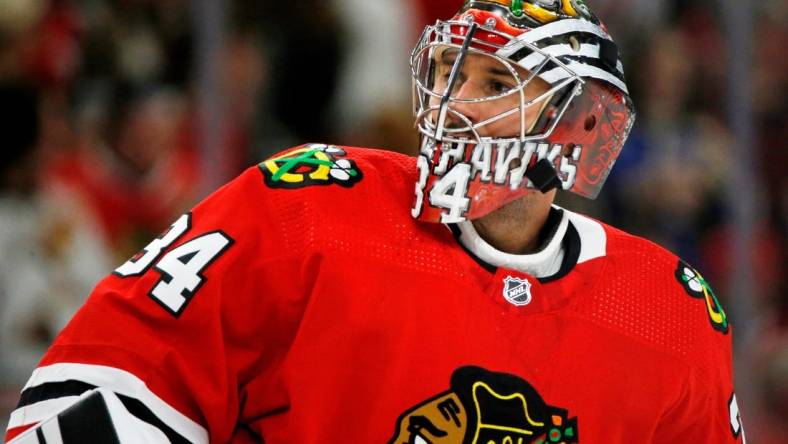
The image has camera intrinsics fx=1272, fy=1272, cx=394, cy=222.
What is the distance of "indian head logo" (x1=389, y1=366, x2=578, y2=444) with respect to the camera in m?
2.08

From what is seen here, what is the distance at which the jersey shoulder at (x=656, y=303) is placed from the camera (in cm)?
231

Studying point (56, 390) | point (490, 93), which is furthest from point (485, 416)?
point (56, 390)

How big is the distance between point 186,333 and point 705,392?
38.0 inches

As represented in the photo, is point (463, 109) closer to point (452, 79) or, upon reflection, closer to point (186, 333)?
point (452, 79)

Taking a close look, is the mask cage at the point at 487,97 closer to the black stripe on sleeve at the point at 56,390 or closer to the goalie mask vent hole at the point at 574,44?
the goalie mask vent hole at the point at 574,44

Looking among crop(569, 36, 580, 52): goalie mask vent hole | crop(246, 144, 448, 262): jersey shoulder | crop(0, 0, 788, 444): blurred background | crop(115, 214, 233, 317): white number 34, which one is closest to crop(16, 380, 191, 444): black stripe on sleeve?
crop(115, 214, 233, 317): white number 34

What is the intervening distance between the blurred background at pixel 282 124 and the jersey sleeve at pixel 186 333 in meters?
1.39

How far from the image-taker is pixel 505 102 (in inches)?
89.6

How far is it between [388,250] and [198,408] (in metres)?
0.41

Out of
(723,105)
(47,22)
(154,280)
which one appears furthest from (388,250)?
Result: (723,105)

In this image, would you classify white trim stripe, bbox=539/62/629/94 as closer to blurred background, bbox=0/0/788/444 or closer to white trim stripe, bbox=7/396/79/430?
white trim stripe, bbox=7/396/79/430

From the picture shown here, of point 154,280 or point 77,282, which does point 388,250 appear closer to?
point 154,280

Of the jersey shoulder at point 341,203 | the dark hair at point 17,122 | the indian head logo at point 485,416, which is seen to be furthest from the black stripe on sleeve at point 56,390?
the dark hair at point 17,122

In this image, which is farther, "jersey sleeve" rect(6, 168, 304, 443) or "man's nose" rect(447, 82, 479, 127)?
"man's nose" rect(447, 82, 479, 127)
